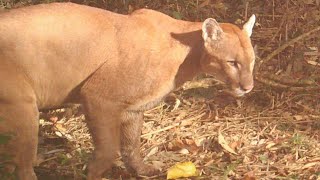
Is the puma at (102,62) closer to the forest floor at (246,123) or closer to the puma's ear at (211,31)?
the puma's ear at (211,31)

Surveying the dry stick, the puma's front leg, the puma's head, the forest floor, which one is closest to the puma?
the puma's head

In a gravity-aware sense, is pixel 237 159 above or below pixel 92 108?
below

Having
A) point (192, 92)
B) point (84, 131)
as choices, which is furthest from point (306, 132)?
point (84, 131)

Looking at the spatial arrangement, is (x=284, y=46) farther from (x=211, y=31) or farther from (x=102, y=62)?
(x=102, y=62)

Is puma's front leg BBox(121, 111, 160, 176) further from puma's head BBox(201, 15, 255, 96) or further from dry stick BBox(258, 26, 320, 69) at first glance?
dry stick BBox(258, 26, 320, 69)

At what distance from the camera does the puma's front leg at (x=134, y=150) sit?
6.25 metres

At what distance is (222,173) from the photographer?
6211 millimetres

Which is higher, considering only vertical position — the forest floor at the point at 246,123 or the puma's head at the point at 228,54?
the puma's head at the point at 228,54

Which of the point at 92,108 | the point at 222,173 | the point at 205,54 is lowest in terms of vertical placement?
the point at 222,173

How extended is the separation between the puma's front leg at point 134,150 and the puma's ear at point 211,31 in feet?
3.40

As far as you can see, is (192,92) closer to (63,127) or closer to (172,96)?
(172,96)

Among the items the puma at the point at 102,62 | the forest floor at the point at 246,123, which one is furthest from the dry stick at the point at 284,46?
the puma at the point at 102,62

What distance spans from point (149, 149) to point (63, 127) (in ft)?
3.54

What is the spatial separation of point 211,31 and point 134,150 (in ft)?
4.68
